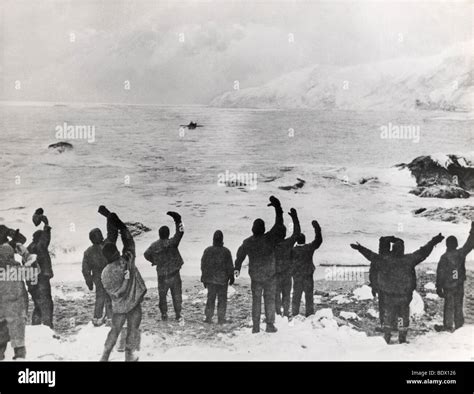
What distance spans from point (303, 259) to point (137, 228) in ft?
6.52

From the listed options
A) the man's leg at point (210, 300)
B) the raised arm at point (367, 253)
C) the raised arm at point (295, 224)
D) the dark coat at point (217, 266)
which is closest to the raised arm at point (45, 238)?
the dark coat at point (217, 266)

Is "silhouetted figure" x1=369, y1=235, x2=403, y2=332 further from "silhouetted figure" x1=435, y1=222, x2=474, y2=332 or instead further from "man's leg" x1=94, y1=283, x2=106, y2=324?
"man's leg" x1=94, y1=283, x2=106, y2=324

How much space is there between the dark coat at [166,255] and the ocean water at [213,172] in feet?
1.00

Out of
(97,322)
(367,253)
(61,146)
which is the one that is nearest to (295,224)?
(367,253)

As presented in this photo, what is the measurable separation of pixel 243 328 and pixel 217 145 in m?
2.26

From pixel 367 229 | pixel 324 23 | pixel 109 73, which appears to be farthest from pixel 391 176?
pixel 109 73

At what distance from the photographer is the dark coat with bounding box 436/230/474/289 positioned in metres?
6.55

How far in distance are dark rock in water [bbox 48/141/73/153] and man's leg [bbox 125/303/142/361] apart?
230cm

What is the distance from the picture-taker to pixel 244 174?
7172 mm

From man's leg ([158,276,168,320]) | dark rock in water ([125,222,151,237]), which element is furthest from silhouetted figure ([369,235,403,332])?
dark rock in water ([125,222,151,237])

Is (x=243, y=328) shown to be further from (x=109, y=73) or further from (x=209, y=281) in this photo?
A: (x=109, y=73)

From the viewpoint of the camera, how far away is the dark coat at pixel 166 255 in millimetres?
A: 6543

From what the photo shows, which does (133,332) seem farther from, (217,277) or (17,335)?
(17,335)

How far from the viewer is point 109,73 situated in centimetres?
745
